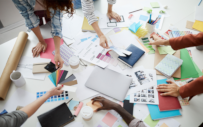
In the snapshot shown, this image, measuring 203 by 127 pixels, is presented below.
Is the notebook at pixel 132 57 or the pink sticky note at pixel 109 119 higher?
the notebook at pixel 132 57

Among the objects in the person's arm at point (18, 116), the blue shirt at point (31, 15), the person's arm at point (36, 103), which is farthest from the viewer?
the blue shirt at point (31, 15)

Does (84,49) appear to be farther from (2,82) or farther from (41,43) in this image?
(2,82)

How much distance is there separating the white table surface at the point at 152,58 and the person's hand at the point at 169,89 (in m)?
0.09

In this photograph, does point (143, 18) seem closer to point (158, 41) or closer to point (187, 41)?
point (158, 41)

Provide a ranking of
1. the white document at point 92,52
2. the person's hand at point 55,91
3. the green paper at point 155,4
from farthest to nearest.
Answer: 1. the green paper at point 155,4
2. the white document at point 92,52
3. the person's hand at point 55,91

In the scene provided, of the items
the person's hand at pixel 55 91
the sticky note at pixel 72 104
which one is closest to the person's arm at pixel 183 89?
the sticky note at pixel 72 104

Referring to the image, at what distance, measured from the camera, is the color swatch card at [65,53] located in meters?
1.19

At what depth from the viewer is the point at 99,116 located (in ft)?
3.10

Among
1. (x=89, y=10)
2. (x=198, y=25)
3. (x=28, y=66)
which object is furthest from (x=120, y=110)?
(x=198, y=25)

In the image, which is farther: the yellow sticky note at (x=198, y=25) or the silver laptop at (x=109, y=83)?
the yellow sticky note at (x=198, y=25)

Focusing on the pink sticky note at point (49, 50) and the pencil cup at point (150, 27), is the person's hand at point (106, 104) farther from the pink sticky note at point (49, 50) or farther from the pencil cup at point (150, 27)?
the pencil cup at point (150, 27)

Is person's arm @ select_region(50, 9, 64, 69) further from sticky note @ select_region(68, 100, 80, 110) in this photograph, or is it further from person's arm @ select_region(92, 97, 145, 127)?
person's arm @ select_region(92, 97, 145, 127)

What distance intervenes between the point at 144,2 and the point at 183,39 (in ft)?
2.34

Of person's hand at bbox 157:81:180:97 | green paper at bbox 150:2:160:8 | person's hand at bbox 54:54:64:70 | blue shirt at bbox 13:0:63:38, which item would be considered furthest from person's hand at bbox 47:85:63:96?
green paper at bbox 150:2:160:8
